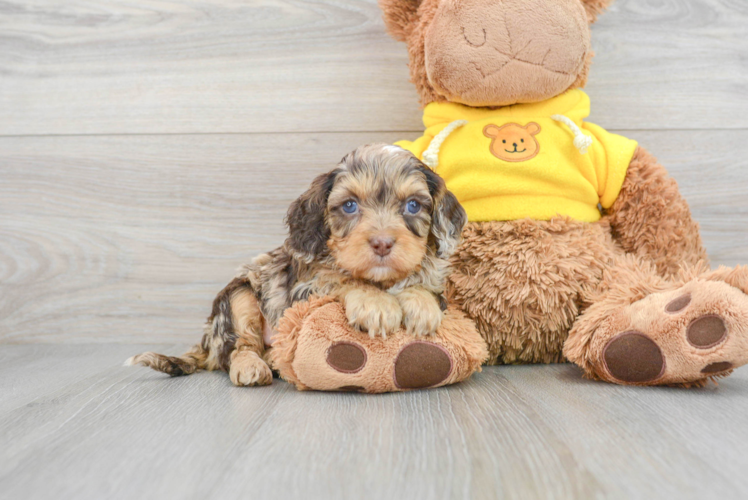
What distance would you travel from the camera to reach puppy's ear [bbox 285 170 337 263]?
181cm

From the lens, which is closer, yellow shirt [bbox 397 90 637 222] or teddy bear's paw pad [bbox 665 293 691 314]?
teddy bear's paw pad [bbox 665 293 691 314]

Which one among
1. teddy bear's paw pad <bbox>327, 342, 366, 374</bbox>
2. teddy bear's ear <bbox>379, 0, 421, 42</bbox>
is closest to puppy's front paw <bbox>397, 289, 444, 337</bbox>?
teddy bear's paw pad <bbox>327, 342, 366, 374</bbox>

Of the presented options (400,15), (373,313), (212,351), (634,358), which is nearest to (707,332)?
(634,358)

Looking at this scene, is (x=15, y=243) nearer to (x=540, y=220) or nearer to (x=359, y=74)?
(x=359, y=74)

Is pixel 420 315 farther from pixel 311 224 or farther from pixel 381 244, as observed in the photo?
pixel 311 224

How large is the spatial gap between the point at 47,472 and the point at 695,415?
1502 millimetres

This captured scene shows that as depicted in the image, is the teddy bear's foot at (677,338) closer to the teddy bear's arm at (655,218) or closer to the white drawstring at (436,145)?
the teddy bear's arm at (655,218)

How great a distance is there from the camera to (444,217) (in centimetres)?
181

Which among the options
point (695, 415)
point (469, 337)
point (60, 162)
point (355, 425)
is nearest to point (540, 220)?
point (469, 337)

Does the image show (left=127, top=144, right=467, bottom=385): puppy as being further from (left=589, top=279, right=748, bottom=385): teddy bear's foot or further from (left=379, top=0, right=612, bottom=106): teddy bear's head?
(left=589, top=279, right=748, bottom=385): teddy bear's foot

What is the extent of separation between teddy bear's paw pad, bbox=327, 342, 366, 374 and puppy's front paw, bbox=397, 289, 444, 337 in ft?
0.55

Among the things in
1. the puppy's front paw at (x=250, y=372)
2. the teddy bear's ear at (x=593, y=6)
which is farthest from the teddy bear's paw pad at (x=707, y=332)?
the puppy's front paw at (x=250, y=372)

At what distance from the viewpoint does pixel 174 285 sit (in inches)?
107

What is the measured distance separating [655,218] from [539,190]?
17.6 inches
